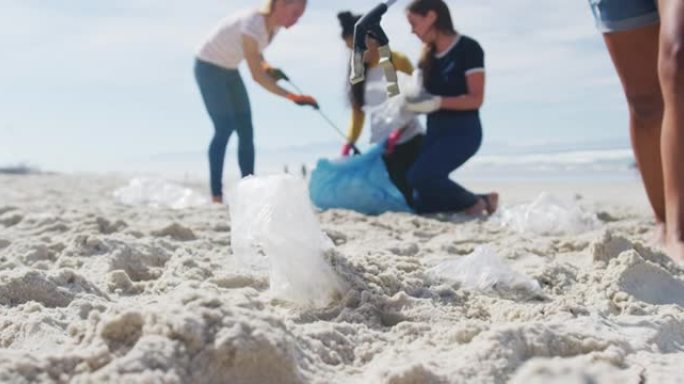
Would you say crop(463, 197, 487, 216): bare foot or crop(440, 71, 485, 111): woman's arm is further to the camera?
crop(463, 197, 487, 216): bare foot

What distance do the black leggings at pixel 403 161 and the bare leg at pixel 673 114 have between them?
2528mm

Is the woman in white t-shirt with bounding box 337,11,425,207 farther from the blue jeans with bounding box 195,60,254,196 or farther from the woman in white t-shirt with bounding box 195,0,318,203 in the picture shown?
the blue jeans with bounding box 195,60,254,196

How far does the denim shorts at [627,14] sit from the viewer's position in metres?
2.90

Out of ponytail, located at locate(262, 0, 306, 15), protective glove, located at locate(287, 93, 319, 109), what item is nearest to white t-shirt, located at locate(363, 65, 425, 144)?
protective glove, located at locate(287, 93, 319, 109)

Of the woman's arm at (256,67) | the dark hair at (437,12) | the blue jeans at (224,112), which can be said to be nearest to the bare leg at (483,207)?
the dark hair at (437,12)

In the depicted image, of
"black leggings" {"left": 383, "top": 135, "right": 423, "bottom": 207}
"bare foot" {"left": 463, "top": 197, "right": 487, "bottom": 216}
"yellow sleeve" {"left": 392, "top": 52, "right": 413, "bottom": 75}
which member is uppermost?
"yellow sleeve" {"left": 392, "top": 52, "right": 413, "bottom": 75}

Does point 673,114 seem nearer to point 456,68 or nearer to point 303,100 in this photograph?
point 456,68

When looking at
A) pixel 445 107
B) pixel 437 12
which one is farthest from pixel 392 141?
pixel 437 12

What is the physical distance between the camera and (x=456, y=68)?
4820 millimetres

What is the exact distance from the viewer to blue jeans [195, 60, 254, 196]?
545 cm

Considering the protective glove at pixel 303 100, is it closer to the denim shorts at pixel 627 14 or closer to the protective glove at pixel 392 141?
the protective glove at pixel 392 141

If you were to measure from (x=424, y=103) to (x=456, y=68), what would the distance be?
239mm

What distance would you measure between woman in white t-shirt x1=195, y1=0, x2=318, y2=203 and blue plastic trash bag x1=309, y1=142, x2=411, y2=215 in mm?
442

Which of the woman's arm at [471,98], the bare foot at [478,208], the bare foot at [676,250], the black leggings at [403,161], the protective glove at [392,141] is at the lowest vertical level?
the bare foot at [478,208]
